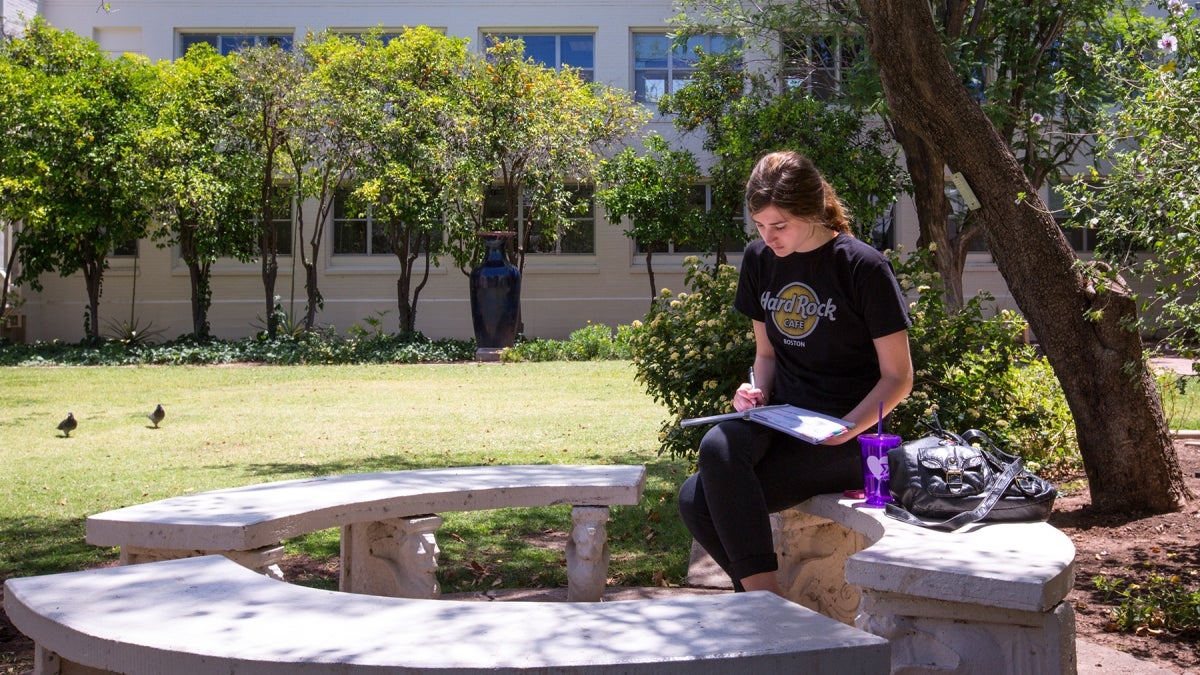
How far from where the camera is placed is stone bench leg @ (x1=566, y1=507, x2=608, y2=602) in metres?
4.69

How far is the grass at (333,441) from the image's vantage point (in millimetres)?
6234

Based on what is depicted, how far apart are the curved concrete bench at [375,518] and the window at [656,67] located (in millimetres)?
19615

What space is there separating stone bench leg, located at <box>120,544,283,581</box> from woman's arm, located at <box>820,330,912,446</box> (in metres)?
1.80

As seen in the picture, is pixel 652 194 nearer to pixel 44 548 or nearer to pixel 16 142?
pixel 16 142

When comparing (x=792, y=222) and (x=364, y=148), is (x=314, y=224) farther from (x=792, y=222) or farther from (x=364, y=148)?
(x=792, y=222)

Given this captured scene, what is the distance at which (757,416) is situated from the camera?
150 inches

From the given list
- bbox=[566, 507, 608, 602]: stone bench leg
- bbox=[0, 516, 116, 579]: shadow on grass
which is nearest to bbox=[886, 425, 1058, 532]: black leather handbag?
bbox=[566, 507, 608, 602]: stone bench leg

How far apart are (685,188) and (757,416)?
1779cm

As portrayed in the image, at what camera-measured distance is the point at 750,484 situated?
3.70m

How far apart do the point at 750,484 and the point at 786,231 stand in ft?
2.81

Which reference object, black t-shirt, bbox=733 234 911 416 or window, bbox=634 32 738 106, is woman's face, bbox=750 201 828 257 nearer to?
black t-shirt, bbox=733 234 911 416

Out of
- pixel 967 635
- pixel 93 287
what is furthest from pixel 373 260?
pixel 967 635

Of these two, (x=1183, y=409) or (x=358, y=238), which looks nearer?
(x=1183, y=409)

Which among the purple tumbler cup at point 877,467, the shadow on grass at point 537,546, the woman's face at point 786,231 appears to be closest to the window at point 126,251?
the shadow on grass at point 537,546
